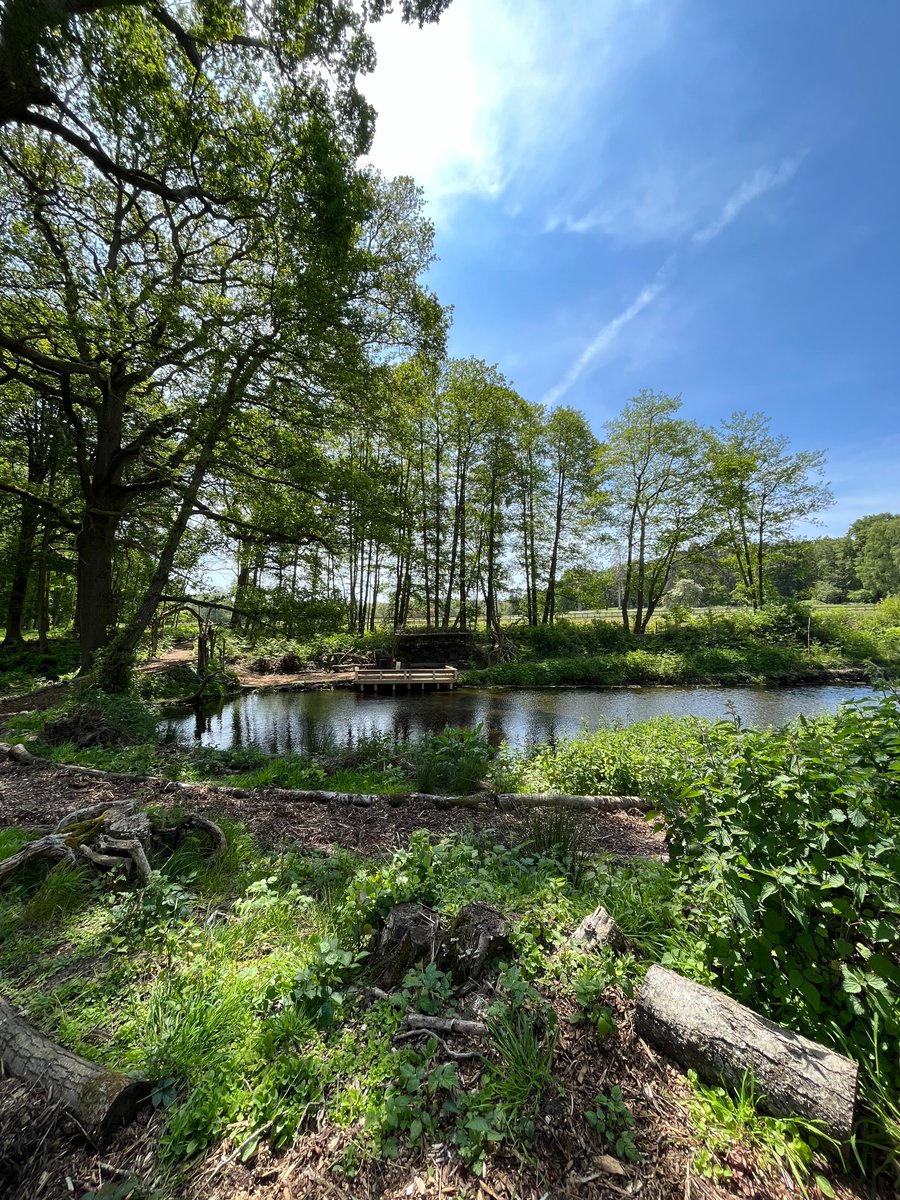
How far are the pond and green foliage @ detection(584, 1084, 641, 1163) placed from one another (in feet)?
26.4

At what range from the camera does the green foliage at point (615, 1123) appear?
1494mm

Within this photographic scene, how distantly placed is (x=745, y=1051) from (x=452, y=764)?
458cm

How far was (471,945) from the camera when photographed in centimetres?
222

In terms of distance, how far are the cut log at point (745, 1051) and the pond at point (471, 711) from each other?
25.3 feet

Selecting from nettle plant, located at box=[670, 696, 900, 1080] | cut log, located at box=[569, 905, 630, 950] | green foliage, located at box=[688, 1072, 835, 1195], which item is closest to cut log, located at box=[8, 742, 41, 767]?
cut log, located at box=[569, 905, 630, 950]

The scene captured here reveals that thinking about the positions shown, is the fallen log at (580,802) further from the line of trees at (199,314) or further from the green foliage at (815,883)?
the line of trees at (199,314)

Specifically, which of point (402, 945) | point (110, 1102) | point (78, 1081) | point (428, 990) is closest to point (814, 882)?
point (428, 990)

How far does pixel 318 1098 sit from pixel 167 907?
1.62 m

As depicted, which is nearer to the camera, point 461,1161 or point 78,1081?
point 461,1161

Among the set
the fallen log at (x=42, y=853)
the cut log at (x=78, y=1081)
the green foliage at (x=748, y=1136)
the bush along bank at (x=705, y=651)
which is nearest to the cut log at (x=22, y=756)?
the fallen log at (x=42, y=853)

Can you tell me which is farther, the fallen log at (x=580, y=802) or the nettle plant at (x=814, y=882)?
the fallen log at (x=580, y=802)

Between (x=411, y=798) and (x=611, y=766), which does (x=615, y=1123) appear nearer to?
(x=411, y=798)

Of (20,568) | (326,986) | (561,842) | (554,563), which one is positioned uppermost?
(554,563)

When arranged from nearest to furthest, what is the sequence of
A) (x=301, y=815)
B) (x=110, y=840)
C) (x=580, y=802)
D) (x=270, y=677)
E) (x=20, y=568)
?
(x=110, y=840)
(x=301, y=815)
(x=580, y=802)
(x=20, y=568)
(x=270, y=677)
